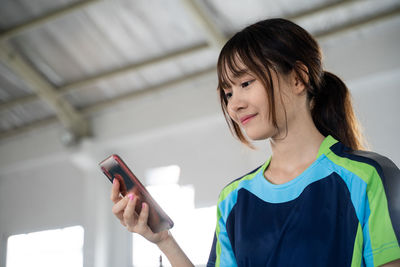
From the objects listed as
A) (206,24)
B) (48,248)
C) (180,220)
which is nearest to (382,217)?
(206,24)

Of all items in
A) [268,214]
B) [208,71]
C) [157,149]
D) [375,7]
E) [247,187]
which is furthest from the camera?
[157,149]

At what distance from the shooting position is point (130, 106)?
6.91 m

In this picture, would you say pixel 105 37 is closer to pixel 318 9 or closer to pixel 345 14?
pixel 318 9

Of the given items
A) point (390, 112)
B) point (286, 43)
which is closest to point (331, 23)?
point (390, 112)

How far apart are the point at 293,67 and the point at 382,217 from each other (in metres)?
0.38

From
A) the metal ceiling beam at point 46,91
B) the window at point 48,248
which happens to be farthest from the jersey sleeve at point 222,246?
the window at point 48,248

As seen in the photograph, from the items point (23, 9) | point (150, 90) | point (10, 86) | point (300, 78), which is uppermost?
point (23, 9)

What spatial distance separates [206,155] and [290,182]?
5320mm

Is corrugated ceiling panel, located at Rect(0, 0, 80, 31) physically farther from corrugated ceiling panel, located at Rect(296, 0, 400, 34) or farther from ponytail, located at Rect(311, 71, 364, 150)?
ponytail, located at Rect(311, 71, 364, 150)

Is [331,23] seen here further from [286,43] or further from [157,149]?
[286,43]

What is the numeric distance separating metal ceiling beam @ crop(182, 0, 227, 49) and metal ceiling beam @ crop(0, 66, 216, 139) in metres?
0.69

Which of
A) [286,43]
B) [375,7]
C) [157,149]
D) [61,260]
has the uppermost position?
[375,7]

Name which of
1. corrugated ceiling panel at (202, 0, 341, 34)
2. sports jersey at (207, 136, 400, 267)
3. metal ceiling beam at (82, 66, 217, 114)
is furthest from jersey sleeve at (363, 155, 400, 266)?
metal ceiling beam at (82, 66, 217, 114)

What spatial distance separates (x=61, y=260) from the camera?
23.0 ft
